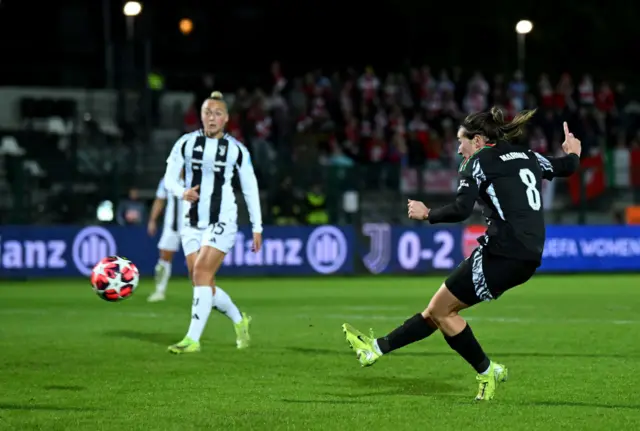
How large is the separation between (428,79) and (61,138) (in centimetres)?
988

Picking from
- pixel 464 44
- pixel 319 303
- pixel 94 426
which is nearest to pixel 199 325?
pixel 94 426

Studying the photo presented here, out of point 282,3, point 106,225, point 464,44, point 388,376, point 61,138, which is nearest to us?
point 388,376

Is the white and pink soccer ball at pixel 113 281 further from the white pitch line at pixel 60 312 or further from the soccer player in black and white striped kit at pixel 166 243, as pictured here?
the soccer player in black and white striped kit at pixel 166 243

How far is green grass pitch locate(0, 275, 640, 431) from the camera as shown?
26.7 ft

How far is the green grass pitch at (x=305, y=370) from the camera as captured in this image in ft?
26.7

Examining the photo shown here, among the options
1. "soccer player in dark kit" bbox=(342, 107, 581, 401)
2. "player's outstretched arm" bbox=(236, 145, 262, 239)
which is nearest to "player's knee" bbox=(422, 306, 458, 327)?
"soccer player in dark kit" bbox=(342, 107, 581, 401)

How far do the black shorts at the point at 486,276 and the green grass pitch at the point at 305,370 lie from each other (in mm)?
756

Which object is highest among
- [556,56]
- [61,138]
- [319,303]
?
[556,56]

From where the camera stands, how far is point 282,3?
130 ft

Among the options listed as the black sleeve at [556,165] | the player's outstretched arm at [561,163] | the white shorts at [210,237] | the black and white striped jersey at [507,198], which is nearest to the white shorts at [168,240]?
the white shorts at [210,237]

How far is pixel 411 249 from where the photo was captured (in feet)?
82.6

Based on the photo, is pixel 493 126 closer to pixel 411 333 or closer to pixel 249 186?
pixel 411 333

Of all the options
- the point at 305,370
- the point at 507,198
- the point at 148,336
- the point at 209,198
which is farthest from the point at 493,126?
the point at 148,336

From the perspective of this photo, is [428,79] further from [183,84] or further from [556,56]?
[556,56]
